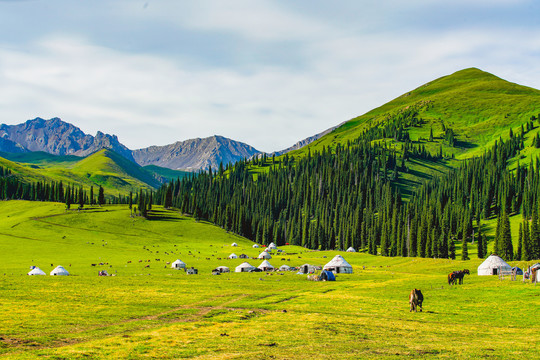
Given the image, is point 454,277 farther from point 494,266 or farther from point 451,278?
point 494,266

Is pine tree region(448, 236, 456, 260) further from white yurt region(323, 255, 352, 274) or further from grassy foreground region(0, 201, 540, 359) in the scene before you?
grassy foreground region(0, 201, 540, 359)

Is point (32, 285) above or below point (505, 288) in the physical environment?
below

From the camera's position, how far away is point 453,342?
28438 millimetres

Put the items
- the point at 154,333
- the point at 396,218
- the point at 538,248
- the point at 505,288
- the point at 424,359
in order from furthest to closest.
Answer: the point at 396,218 < the point at 538,248 < the point at 505,288 < the point at 154,333 < the point at 424,359


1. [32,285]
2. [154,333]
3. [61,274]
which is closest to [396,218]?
[61,274]

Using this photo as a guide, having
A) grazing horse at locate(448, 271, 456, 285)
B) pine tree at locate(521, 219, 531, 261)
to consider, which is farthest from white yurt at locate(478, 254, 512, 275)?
pine tree at locate(521, 219, 531, 261)

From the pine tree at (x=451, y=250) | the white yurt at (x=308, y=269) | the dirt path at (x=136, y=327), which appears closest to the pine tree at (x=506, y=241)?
the pine tree at (x=451, y=250)

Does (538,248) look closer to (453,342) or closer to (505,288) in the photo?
(505,288)

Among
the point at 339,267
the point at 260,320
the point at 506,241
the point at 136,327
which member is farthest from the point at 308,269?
the point at 136,327

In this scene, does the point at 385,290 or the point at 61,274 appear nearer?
the point at 385,290

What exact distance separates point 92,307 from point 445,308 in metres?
37.6

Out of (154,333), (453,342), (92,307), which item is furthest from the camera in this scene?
(92,307)

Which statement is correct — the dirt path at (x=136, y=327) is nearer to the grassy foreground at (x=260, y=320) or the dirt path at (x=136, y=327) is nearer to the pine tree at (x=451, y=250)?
the grassy foreground at (x=260, y=320)

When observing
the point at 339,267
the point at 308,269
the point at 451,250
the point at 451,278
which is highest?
the point at 451,278
